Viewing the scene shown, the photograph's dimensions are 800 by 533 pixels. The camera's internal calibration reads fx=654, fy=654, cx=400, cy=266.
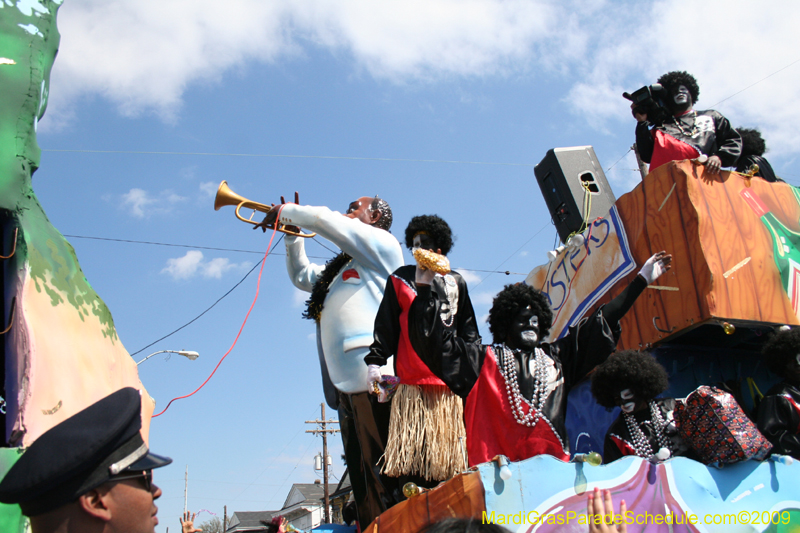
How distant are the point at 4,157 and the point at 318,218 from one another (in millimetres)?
1763

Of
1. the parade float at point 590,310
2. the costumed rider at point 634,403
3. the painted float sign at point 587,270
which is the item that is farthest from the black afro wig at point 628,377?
the painted float sign at point 587,270

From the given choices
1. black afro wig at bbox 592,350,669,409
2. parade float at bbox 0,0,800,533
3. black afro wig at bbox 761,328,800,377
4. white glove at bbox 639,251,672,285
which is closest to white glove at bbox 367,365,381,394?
parade float at bbox 0,0,800,533

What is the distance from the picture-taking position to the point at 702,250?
13.8 feet

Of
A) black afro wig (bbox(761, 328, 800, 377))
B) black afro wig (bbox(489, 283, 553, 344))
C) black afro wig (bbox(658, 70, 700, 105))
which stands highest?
black afro wig (bbox(658, 70, 700, 105))

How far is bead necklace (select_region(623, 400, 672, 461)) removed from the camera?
305 centimetres

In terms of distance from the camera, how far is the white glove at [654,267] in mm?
3473

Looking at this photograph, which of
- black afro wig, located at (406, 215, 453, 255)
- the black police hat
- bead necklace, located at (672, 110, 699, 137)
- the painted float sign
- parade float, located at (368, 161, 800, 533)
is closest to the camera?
the black police hat

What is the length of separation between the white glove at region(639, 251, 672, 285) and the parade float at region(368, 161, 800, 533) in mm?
741

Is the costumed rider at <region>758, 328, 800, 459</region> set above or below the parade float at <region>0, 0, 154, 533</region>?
below

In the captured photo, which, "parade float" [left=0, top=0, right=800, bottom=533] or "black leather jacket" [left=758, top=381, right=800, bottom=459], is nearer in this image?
"parade float" [left=0, top=0, right=800, bottom=533]

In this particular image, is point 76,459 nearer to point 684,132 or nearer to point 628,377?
point 628,377

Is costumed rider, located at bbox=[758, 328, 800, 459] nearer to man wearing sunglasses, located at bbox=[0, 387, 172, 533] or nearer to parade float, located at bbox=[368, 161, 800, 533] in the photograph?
parade float, located at bbox=[368, 161, 800, 533]

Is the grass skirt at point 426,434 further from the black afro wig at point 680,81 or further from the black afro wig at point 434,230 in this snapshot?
the black afro wig at point 680,81

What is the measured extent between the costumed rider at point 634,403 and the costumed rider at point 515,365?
11 centimetres
